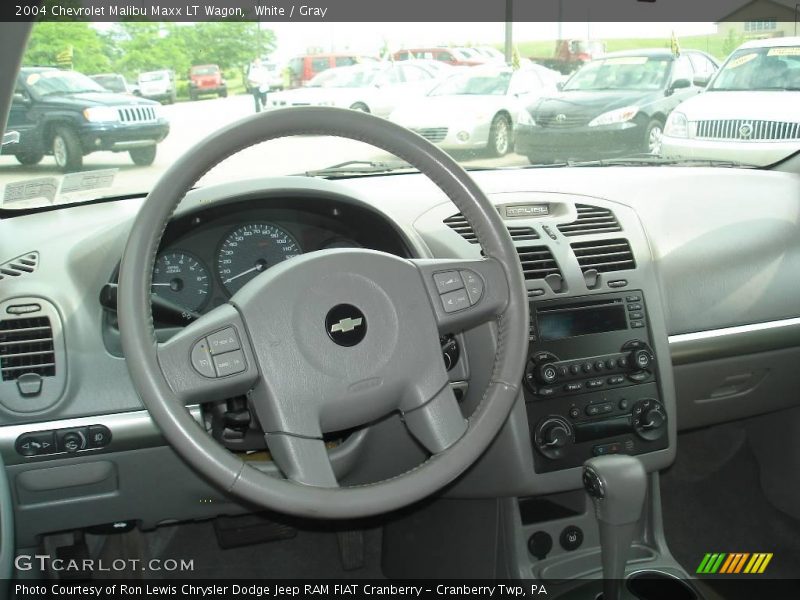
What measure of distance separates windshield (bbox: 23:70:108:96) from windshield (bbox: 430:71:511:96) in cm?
97

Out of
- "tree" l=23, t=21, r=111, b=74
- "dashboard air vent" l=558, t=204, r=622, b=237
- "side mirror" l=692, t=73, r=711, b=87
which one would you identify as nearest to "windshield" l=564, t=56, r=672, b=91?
"side mirror" l=692, t=73, r=711, b=87

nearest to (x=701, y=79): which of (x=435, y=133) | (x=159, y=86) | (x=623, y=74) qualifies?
(x=623, y=74)

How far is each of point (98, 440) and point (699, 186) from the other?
200cm

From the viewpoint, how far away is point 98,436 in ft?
7.44

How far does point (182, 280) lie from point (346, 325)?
658mm

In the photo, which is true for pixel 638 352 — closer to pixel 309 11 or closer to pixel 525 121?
pixel 525 121

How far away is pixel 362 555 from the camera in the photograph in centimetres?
309

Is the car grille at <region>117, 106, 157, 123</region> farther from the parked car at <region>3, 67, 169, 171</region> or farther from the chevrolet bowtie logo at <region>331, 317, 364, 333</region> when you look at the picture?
the chevrolet bowtie logo at <region>331, 317, 364, 333</region>

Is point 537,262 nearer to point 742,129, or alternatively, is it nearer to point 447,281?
point 447,281

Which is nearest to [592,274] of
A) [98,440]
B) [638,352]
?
[638,352]

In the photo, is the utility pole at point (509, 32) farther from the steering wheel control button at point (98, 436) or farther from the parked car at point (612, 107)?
the steering wheel control button at point (98, 436)

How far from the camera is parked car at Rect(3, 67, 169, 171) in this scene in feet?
7.53

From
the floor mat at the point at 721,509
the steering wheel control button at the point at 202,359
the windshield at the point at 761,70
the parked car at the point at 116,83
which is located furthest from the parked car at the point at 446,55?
the floor mat at the point at 721,509

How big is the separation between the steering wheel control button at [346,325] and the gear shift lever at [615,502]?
0.76 meters
